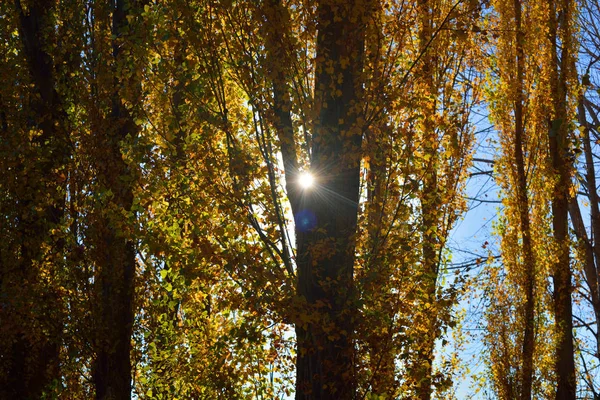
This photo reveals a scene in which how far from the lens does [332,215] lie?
5746mm

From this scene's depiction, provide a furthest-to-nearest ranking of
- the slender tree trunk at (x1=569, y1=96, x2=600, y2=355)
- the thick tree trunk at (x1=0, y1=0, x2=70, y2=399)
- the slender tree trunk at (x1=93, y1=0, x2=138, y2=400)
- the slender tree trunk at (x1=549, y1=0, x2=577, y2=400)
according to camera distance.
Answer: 1. the slender tree trunk at (x1=569, y1=96, x2=600, y2=355)
2. the slender tree trunk at (x1=549, y1=0, x2=577, y2=400)
3. the thick tree trunk at (x1=0, y1=0, x2=70, y2=399)
4. the slender tree trunk at (x1=93, y1=0, x2=138, y2=400)

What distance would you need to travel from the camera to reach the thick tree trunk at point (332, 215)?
545cm

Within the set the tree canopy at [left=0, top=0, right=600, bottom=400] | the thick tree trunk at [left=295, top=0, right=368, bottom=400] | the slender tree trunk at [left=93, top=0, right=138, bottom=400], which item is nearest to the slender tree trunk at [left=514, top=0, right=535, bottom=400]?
the tree canopy at [left=0, top=0, right=600, bottom=400]

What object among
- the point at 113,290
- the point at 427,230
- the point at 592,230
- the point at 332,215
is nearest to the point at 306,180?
the point at 332,215

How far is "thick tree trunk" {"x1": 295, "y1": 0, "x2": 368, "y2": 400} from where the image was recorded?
5453 millimetres

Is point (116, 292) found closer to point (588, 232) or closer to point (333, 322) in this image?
point (333, 322)

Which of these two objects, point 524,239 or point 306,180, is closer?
point 306,180

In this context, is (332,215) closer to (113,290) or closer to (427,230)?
(427,230)

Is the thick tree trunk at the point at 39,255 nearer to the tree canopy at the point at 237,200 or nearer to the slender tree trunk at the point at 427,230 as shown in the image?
the tree canopy at the point at 237,200

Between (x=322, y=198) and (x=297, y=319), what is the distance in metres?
1.04

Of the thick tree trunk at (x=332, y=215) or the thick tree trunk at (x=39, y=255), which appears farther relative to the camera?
the thick tree trunk at (x=39, y=255)

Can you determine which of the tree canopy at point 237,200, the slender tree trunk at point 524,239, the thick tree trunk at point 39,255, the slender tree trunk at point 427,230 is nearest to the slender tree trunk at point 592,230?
the slender tree trunk at point 524,239

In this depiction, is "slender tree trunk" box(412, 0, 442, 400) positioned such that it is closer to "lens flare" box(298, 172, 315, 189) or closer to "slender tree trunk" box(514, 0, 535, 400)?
"lens flare" box(298, 172, 315, 189)

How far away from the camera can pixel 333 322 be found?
536cm
